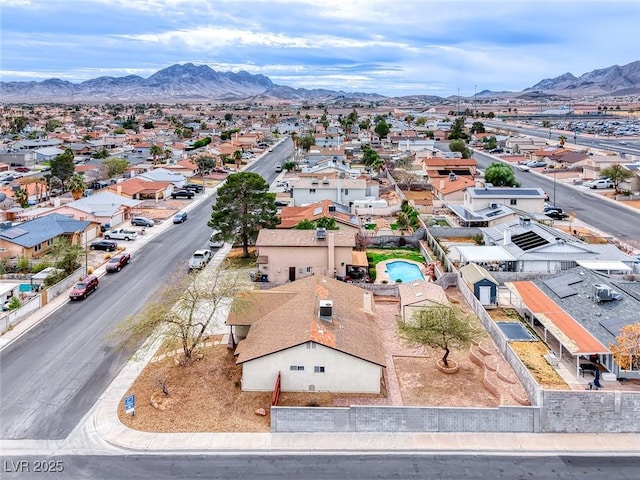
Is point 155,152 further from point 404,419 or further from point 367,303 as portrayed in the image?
point 404,419

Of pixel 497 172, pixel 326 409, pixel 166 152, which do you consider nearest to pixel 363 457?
pixel 326 409

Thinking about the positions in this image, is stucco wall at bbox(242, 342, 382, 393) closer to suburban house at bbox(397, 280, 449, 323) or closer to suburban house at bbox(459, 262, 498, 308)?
Result: suburban house at bbox(397, 280, 449, 323)

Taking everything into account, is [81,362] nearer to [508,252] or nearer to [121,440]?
[121,440]

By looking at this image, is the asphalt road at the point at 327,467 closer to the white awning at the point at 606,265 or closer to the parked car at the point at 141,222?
the white awning at the point at 606,265

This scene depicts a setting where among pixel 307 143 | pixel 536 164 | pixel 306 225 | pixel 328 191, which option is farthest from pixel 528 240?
pixel 307 143

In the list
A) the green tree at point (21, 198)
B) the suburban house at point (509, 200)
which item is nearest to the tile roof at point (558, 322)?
the suburban house at point (509, 200)

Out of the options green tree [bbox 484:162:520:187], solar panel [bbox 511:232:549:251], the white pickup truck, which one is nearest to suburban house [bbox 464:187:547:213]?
solar panel [bbox 511:232:549:251]
